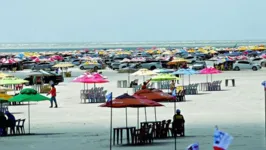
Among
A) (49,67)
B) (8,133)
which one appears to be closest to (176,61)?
(49,67)

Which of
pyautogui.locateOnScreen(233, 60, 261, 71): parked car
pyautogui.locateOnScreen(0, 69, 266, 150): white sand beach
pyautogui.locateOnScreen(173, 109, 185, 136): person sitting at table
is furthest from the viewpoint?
pyautogui.locateOnScreen(233, 60, 261, 71): parked car

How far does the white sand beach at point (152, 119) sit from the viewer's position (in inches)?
925

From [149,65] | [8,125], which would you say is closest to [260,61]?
[149,65]

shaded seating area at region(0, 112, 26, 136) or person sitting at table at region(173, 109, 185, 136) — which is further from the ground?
person sitting at table at region(173, 109, 185, 136)

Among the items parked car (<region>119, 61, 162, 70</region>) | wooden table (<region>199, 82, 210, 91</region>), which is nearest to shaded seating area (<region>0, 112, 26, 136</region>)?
wooden table (<region>199, 82, 210, 91</region>)

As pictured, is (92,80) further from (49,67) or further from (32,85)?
(49,67)

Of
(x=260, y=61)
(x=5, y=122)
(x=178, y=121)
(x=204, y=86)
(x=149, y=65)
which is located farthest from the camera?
(x=260, y=61)

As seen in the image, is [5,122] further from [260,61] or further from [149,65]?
[260,61]

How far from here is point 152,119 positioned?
103ft

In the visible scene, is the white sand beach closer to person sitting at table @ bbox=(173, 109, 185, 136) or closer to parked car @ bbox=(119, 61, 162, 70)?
person sitting at table @ bbox=(173, 109, 185, 136)

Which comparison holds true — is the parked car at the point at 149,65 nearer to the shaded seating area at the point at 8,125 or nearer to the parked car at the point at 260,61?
the parked car at the point at 260,61

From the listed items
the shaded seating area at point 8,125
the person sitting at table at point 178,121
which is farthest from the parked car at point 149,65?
the person sitting at table at point 178,121

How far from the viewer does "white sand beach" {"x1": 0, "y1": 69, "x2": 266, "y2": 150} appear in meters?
23.5

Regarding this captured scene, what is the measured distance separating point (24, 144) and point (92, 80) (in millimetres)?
17763
